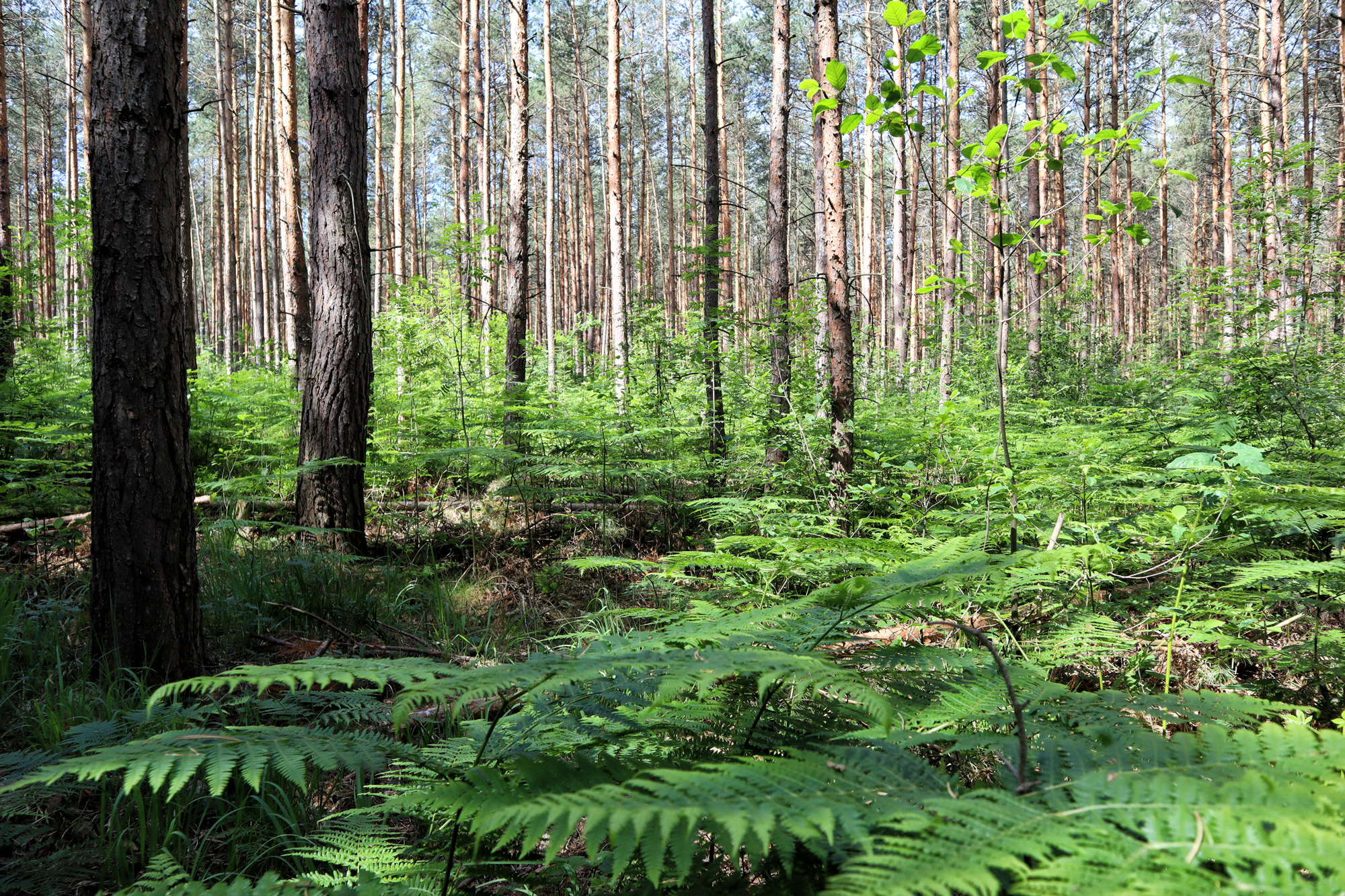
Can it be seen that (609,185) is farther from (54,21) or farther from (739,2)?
(54,21)

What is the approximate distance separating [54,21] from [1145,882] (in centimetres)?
3985

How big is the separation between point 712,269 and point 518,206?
3876mm

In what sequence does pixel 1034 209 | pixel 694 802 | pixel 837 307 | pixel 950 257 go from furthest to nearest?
pixel 1034 209 < pixel 950 257 < pixel 837 307 < pixel 694 802

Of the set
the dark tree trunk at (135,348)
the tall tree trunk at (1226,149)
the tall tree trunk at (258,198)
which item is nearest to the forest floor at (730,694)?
the dark tree trunk at (135,348)

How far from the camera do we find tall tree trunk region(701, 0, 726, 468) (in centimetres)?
742

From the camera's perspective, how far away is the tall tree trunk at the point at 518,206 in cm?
912

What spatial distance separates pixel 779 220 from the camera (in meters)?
8.62

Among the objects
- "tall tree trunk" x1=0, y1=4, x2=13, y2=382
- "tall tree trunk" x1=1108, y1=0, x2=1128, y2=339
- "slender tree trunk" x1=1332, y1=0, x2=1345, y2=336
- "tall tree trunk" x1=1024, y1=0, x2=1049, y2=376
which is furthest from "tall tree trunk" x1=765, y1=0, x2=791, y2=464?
"tall tree trunk" x1=1108, y1=0, x2=1128, y2=339

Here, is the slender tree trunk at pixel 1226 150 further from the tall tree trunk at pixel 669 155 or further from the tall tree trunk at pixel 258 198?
the tall tree trunk at pixel 258 198

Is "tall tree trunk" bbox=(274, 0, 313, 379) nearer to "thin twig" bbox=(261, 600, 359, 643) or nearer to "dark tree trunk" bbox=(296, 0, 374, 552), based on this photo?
"dark tree trunk" bbox=(296, 0, 374, 552)

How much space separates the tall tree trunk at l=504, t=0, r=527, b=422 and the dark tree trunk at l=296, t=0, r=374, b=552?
382 cm

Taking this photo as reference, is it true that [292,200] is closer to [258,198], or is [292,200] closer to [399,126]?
[399,126]

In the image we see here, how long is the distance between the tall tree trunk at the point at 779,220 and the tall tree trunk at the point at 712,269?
62 cm

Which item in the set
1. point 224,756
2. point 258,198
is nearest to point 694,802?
point 224,756
